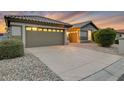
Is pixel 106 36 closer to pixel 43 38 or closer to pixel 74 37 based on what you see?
pixel 43 38

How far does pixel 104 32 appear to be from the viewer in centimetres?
1390

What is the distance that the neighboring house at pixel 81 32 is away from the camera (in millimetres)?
21016

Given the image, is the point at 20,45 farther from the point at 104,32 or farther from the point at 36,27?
the point at 104,32

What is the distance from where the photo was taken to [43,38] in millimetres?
13805

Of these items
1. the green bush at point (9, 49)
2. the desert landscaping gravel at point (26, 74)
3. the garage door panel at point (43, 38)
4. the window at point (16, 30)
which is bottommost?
the desert landscaping gravel at point (26, 74)

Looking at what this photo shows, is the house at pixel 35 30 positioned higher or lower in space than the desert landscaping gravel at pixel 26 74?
higher

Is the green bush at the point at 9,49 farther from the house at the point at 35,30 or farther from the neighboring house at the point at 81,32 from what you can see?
the neighboring house at the point at 81,32

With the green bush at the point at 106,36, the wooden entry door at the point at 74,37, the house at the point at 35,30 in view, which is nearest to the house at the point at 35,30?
the house at the point at 35,30

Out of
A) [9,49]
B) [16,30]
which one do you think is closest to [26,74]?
[9,49]

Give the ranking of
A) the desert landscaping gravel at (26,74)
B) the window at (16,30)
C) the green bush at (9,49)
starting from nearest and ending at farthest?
the desert landscaping gravel at (26,74)
the green bush at (9,49)
the window at (16,30)

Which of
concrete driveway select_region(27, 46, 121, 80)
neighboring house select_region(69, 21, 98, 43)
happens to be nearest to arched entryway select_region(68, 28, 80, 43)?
neighboring house select_region(69, 21, 98, 43)

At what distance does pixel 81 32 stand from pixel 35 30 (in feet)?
34.7
